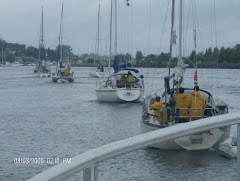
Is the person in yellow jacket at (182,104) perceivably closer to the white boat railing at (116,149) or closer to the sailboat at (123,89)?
the white boat railing at (116,149)

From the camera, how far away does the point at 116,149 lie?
2.70 meters

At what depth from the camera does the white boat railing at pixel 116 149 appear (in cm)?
250

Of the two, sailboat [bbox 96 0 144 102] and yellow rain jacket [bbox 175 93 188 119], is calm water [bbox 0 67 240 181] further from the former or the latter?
yellow rain jacket [bbox 175 93 188 119]

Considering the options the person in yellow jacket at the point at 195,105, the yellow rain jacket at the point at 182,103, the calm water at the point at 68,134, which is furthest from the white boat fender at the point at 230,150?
the yellow rain jacket at the point at 182,103

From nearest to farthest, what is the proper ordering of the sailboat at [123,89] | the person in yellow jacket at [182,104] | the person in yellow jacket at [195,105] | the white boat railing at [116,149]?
the white boat railing at [116,149]
the person in yellow jacket at [195,105]
the person in yellow jacket at [182,104]
the sailboat at [123,89]

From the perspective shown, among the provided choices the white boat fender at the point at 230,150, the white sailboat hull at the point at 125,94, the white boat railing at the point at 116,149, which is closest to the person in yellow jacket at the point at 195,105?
the white boat fender at the point at 230,150

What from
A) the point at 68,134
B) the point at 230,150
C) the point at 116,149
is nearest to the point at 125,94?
the point at 68,134

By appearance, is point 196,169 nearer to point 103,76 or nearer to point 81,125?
point 81,125

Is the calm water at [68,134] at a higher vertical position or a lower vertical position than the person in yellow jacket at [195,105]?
lower

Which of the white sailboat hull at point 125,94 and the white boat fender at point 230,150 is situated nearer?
the white boat fender at point 230,150

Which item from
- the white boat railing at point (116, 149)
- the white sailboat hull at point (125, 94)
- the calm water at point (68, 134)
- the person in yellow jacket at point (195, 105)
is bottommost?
the calm water at point (68, 134)

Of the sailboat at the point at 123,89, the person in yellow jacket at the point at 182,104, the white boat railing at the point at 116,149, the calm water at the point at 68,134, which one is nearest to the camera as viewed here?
the white boat railing at the point at 116,149

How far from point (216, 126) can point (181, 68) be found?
15.9 m

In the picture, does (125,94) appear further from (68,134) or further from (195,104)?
(195,104)
